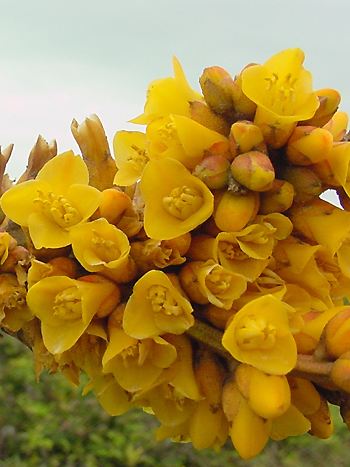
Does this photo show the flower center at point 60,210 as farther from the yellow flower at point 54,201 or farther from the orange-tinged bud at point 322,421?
the orange-tinged bud at point 322,421

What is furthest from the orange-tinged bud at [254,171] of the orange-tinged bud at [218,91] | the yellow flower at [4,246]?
the yellow flower at [4,246]

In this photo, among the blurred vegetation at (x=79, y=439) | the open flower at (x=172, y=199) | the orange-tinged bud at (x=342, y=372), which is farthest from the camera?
the blurred vegetation at (x=79, y=439)

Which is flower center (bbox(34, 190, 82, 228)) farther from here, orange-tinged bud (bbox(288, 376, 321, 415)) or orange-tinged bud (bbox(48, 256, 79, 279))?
orange-tinged bud (bbox(288, 376, 321, 415))

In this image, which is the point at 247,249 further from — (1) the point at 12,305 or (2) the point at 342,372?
(1) the point at 12,305

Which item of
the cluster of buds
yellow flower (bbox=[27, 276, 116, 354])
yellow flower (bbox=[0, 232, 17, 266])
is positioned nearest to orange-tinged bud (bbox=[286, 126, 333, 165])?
the cluster of buds

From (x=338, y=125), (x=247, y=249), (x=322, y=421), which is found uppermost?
(x=338, y=125)

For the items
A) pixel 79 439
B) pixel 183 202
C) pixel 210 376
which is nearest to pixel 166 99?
pixel 183 202
